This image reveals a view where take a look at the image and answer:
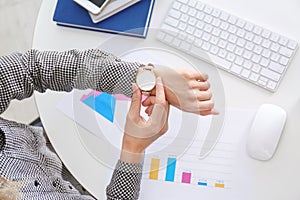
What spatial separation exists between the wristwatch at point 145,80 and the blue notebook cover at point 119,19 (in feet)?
0.34

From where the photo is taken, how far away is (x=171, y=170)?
91cm

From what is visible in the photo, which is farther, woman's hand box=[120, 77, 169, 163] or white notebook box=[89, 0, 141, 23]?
white notebook box=[89, 0, 141, 23]

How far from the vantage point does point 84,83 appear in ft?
3.02

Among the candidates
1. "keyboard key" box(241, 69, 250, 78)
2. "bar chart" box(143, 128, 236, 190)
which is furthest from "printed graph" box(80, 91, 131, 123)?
"keyboard key" box(241, 69, 250, 78)

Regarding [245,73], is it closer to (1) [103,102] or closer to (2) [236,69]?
(2) [236,69]

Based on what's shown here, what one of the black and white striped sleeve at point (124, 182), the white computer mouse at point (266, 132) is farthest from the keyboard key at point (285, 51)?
the black and white striped sleeve at point (124, 182)

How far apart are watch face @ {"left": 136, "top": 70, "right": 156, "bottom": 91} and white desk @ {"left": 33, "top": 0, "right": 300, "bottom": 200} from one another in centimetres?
13

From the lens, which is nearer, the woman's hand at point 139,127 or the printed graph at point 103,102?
the woman's hand at point 139,127

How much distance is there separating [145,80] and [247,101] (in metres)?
0.20

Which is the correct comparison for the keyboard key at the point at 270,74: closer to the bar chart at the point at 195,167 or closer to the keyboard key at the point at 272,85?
the keyboard key at the point at 272,85

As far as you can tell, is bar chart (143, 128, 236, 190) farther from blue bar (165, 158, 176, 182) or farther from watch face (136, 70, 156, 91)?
watch face (136, 70, 156, 91)

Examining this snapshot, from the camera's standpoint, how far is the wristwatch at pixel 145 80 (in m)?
0.89

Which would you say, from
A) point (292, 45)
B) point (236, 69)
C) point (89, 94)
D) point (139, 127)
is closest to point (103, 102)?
point (89, 94)

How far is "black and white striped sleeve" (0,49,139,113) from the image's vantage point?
0.89 metres
